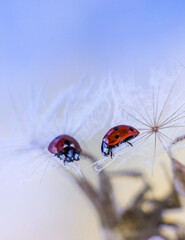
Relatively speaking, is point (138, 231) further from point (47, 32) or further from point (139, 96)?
point (47, 32)

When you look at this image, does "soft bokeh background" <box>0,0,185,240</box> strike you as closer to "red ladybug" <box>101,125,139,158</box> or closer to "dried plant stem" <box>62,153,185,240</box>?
"red ladybug" <box>101,125,139,158</box>

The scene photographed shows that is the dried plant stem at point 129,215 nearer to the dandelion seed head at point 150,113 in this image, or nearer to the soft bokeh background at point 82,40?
the dandelion seed head at point 150,113

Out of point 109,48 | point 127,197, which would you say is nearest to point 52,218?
point 127,197

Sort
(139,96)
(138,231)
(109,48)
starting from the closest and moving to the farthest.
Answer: (138,231), (139,96), (109,48)

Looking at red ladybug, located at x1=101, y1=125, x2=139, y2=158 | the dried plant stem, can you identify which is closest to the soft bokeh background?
red ladybug, located at x1=101, y1=125, x2=139, y2=158

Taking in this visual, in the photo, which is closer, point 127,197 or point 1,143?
point 127,197

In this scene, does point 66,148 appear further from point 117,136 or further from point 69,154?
point 117,136
